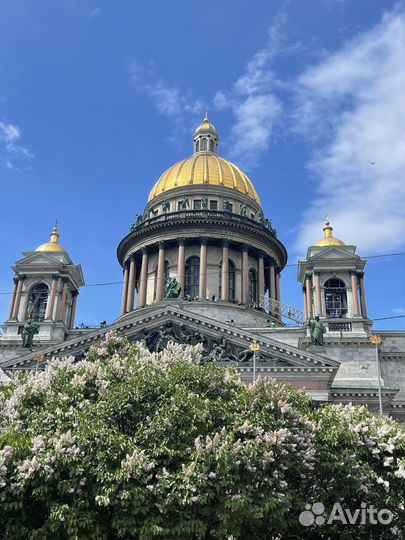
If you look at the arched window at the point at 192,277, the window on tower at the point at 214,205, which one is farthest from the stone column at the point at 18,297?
the window on tower at the point at 214,205

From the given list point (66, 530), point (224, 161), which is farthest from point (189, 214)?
point (66, 530)

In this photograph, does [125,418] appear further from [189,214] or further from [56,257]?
[189,214]

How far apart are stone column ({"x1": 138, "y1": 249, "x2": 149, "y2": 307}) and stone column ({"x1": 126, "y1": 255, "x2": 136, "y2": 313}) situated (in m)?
1.38

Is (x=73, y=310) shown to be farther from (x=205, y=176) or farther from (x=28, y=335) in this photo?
(x=205, y=176)

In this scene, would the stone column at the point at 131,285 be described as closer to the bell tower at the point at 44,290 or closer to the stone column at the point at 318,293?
the bell tower at the point at 44,290

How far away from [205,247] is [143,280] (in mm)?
5954

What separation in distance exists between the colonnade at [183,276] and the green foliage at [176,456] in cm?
2852

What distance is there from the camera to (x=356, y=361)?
39.8m

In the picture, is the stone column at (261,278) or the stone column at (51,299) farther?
the stone column at (261,278)

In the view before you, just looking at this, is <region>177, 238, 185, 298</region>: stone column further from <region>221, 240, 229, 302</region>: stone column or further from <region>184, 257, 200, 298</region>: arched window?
<region>221, 240, 229, 302</region>: stone column

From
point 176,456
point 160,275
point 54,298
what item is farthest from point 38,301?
point 176,456

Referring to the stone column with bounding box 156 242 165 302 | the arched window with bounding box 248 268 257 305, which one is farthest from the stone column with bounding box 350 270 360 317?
the stone column with bounding box 156 242 165 302

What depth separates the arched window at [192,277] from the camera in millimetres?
50088

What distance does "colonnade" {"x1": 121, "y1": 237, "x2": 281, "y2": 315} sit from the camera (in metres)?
49.0
